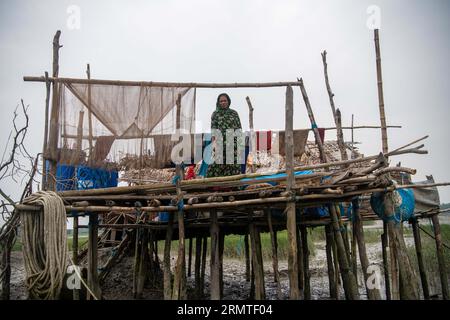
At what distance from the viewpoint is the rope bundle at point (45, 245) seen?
5.83 metres

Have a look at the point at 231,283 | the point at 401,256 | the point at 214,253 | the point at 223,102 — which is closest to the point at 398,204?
the point at 401,256

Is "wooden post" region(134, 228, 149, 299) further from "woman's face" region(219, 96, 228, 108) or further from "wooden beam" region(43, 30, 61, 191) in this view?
"woman's face" region(219, 96, 228, 108)

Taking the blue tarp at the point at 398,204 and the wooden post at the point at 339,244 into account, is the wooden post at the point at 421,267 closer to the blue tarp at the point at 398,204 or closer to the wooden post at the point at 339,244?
the wooden post at the point at 339,244

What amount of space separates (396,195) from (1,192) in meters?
6.01

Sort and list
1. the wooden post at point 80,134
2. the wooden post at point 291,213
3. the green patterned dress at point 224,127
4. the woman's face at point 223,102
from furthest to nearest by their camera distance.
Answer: the woman's face at point 223,102 → the green patterned dress at point 224,127 → the wooden post at point 80,134 → the wooden post at point 291,213

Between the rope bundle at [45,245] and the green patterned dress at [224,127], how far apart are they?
245 cm

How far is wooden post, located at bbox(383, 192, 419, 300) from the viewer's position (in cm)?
618

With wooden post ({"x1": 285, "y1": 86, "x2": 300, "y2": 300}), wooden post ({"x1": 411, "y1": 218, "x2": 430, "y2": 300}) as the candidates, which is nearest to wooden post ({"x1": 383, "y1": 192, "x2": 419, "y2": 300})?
wooden post ({"x1": 285, "y1": 86, "x2": 300, "y2": 300})


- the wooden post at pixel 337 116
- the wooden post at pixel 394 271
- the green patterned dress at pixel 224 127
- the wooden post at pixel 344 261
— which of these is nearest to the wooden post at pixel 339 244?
the wooden post at pixel 344 261

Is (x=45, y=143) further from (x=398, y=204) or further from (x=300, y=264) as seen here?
(x=300, y=264)

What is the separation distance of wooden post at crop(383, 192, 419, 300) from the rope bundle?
462cm

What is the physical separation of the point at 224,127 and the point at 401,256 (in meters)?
3.34
